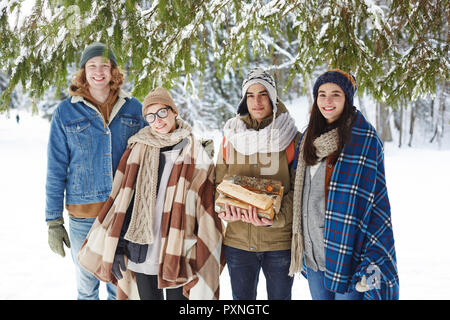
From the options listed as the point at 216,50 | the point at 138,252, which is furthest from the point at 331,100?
the point at 216,50

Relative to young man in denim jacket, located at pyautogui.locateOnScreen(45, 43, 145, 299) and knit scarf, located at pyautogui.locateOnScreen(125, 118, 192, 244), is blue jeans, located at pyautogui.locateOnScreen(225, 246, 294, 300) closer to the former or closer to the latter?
knit scarf, located at pyautogui.locateOnScreen(125, 118, 192, 244)

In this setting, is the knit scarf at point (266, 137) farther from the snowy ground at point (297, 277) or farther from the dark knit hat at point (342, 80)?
the snowy ground at point (297, 277)

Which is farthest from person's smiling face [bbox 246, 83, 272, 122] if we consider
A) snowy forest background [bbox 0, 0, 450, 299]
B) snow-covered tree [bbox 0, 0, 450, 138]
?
snow-covered tree [bbox 0, 0, 450, 138]

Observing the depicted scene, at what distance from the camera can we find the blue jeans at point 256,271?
2.49 metres

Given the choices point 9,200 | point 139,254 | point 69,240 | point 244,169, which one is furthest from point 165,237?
point 9,200

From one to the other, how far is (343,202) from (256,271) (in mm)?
842

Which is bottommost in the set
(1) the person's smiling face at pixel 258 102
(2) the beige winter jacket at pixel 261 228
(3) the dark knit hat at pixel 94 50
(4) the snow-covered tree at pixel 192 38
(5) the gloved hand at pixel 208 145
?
(2) the beige winter jacket at pixel 261 228

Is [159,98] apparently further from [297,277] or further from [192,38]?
[297,277]

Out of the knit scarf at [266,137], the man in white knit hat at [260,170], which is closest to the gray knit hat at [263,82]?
the man in white knit hat at [260,170]

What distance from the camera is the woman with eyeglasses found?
96.4 inches

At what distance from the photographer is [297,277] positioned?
2.57m

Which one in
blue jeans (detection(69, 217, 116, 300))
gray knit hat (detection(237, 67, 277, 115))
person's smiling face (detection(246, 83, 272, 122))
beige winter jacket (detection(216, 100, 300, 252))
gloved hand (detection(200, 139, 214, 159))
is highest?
gray knit hat (detection(237, 67, 277, 115))

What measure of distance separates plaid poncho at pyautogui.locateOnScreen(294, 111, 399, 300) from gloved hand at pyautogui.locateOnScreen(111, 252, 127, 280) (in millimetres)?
1441

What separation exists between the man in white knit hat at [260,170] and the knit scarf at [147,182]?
1.35 ft
